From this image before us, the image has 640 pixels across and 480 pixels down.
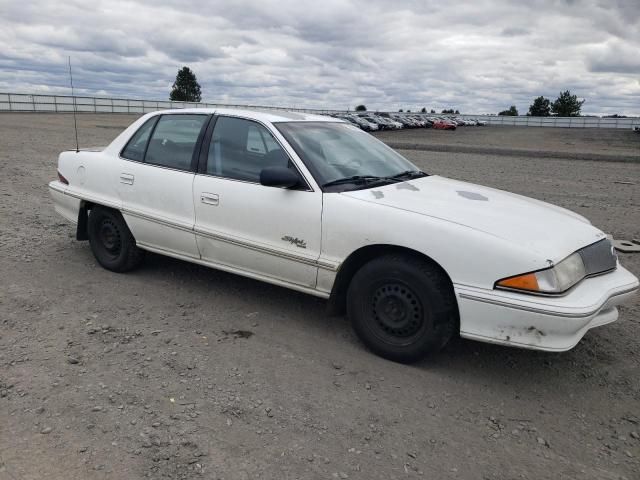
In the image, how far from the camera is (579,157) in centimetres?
1895

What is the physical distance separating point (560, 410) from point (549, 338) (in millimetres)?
440

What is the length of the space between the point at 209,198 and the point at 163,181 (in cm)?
57

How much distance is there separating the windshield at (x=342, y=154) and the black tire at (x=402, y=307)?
716 millimetres

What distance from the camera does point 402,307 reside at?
349 cm

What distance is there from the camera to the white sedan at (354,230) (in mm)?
3178

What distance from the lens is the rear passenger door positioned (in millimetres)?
4484

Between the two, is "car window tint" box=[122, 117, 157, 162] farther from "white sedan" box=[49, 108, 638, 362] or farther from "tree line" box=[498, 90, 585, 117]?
"tree line" box=[498, 90, 585, 117]

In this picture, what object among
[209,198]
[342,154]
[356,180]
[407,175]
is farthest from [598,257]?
[209,198]

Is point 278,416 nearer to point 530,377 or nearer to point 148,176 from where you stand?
point 530,377

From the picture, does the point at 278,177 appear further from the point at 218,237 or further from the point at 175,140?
the point at 175,140

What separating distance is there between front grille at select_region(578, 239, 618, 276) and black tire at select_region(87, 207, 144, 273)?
3.73 metres

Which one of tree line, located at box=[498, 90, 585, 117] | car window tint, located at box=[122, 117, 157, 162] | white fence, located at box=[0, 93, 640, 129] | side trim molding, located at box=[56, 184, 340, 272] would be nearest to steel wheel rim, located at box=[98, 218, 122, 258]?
side trim molding, located at box=[56, 184, 340, 272]

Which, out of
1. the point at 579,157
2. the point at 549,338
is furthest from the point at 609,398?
the point at 579,157

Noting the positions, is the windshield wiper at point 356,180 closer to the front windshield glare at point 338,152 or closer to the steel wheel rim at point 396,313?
the front windshield glare at point 338,152
